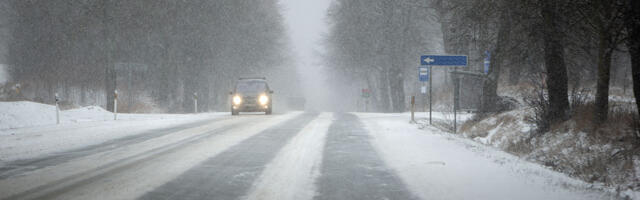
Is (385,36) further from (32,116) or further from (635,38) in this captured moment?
(635,38)

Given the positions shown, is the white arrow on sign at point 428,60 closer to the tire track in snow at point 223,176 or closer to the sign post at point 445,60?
the sign post at point 445,60

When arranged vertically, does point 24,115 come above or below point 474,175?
above

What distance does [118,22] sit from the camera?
21594mm

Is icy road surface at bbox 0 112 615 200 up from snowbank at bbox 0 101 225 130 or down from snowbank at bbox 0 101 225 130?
down

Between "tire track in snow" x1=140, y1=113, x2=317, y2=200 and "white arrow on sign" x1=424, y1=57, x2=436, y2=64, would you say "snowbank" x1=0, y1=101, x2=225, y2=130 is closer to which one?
"tire track in snow" x1=140, y1=113, x2=317, y2=200

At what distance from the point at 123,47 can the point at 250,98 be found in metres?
7.87

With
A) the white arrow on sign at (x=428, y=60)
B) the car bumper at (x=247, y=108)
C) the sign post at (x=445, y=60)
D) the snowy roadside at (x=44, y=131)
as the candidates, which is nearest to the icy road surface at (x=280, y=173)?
the snowy roadside at (x=44, y=131)

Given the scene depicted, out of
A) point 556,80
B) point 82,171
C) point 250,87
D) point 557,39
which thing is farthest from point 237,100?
point 82,171

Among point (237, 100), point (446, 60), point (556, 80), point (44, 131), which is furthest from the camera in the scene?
point (237, 100)

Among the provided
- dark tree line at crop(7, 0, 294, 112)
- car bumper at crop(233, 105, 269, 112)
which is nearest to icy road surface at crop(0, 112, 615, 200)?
car bumper at crop(233, 105, 269, 112)

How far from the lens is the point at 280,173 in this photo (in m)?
5.69

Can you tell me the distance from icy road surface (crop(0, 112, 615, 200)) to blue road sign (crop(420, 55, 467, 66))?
5632mm

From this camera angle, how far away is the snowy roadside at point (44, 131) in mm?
7823

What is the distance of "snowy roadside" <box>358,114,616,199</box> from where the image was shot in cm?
453
